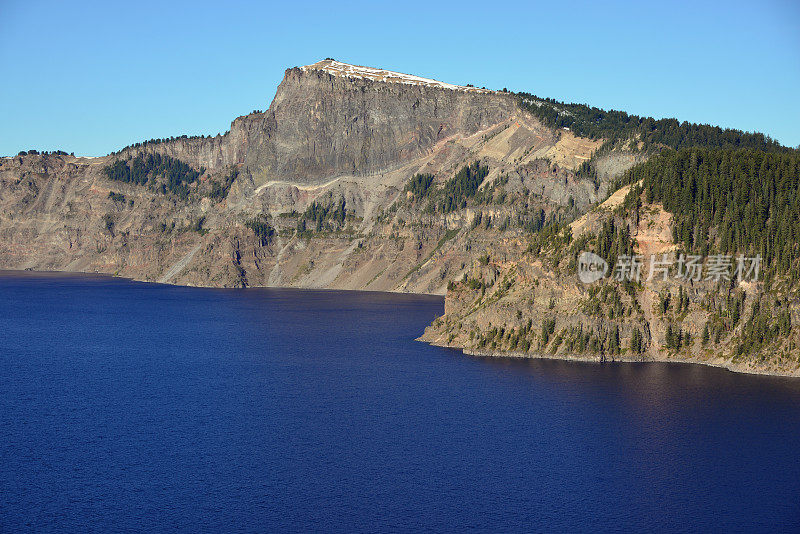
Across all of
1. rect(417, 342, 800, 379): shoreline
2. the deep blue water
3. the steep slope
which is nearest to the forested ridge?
the steep slope

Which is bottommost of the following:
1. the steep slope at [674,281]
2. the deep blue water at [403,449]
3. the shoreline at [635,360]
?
the deep blue water at [403,449]

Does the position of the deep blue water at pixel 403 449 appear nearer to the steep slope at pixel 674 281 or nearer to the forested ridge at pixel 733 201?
the steep slope at pixel 674 281

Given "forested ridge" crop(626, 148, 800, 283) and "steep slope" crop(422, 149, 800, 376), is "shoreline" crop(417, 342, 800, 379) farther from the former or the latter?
"forested ridge" crop(626, 148, 800, 283)

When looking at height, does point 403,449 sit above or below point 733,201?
below

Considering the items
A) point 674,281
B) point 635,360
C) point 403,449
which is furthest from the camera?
point 674,281

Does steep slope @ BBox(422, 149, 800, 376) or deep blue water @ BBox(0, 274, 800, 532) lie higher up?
steep slope @ BBox(422, 149, 800, 376)

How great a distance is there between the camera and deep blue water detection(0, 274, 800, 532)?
91625 mm

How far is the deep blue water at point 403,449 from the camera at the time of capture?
3607 inches

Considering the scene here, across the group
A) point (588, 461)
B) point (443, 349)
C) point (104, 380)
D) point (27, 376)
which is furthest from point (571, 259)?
point (27, 376)

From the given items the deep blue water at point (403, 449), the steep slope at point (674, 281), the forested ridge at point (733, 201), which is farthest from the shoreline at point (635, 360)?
the forested ridge at point (733, 201)

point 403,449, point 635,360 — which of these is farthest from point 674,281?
point 403,449

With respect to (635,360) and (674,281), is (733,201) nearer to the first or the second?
(674,281)

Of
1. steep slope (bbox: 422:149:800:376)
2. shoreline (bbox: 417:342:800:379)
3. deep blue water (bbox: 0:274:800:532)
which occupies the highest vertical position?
steep slope (bbox: 422:149:800:376)

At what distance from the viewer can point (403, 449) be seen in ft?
370
